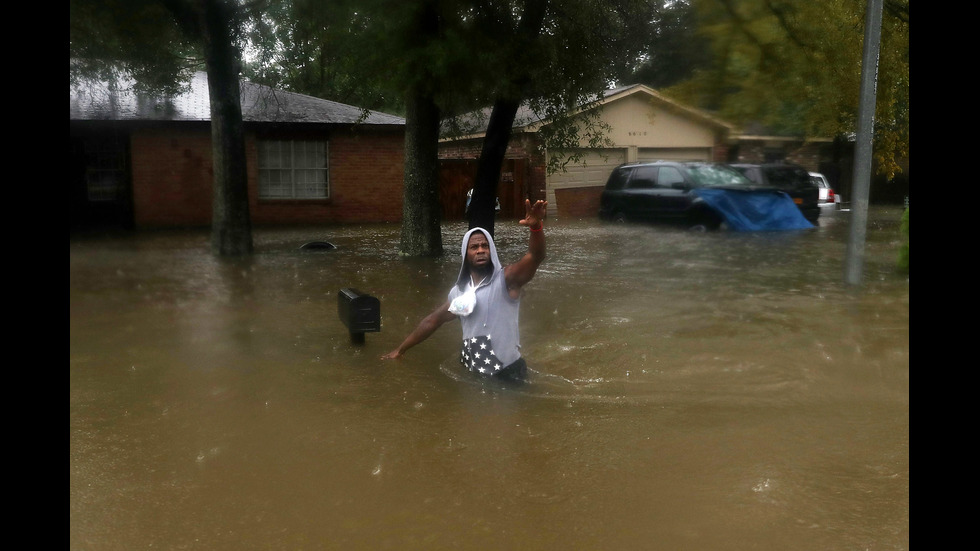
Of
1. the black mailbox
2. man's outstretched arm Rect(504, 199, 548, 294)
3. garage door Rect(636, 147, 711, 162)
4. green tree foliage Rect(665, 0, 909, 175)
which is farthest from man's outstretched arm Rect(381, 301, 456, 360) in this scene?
garage door Rect(636, 147, 711, 162)

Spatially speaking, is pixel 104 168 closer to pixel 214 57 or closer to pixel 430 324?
pixel 214 57

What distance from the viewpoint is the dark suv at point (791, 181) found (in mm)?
21453

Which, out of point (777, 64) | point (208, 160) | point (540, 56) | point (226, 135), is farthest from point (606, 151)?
point (777, 64)

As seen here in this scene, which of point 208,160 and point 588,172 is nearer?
point 208,160

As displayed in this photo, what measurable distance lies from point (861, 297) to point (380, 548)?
372 inches

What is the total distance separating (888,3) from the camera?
15.7 meters

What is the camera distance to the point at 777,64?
1273cm

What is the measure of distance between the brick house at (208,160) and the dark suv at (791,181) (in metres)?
9.06

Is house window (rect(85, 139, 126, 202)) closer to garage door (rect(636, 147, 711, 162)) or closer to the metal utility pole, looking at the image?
garage door (rect(636, 147, 711, 162))

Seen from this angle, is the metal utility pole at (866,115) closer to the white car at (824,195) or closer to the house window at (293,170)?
the white car at (824,195)

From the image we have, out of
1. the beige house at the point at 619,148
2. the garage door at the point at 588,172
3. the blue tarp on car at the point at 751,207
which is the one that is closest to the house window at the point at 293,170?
the beige house at the point at 619,148

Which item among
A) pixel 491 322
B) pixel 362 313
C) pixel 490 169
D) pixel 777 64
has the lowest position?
pixel 362 313

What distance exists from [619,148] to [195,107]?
527 inches

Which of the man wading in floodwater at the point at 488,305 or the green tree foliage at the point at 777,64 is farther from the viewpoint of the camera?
the green tree foliage at the point at 777,64
